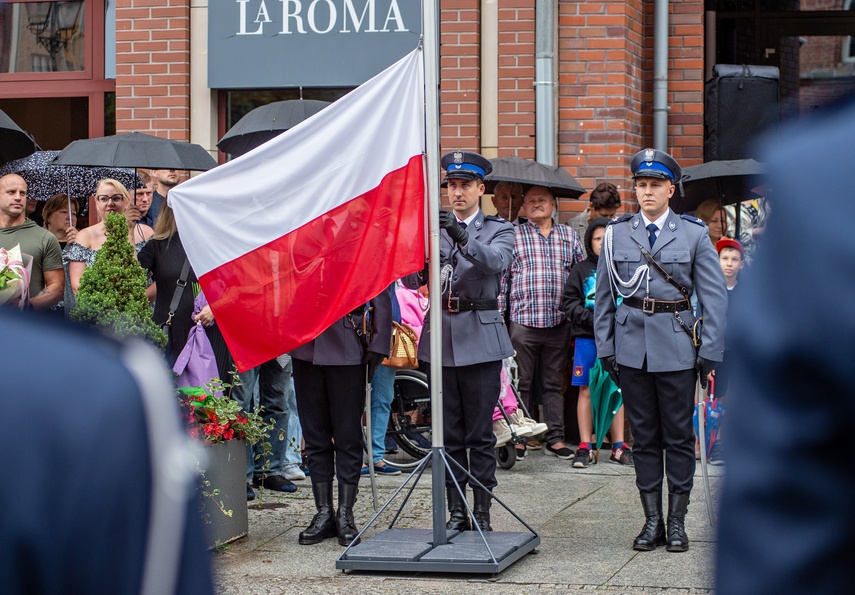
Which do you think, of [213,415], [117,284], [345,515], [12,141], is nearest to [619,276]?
[345,515]

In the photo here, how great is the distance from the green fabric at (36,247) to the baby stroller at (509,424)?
10.7ft

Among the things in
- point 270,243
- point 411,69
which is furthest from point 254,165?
point 411,69

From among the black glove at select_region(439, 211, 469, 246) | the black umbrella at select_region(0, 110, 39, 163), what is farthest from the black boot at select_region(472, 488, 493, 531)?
the black umbrella at select_region(0, 110, 39, 163)

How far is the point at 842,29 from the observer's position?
36.8 ft

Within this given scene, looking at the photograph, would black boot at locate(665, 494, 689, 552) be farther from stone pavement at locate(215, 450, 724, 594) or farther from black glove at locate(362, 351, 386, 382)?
black glove at locate(362, 351, 386, 382)

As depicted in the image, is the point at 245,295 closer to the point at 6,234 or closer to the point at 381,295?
the point at 381,295

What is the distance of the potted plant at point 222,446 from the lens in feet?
22.0

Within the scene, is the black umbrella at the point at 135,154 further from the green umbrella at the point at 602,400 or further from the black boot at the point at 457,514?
the green umbrella at the point at 602,400

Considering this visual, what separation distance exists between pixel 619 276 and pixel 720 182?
3741 millimetres

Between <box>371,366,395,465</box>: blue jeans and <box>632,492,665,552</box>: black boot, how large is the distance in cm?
292

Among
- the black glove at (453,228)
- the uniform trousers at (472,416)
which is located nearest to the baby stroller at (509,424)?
the uniform trousers at (472,416)

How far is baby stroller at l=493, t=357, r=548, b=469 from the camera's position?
9016mm

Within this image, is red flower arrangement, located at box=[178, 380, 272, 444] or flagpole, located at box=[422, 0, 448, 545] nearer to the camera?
flagpole, located at box=[422, 0, 448, 545]

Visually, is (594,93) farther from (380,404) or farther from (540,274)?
(380,404)
